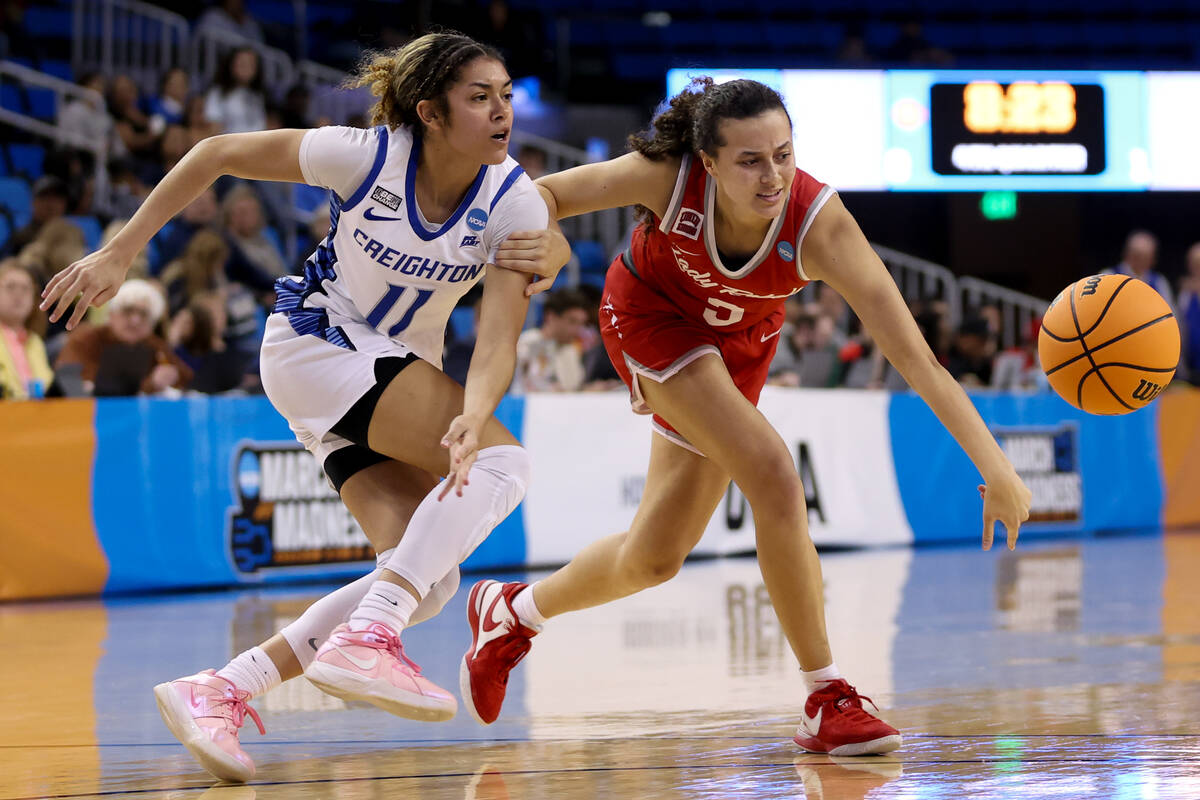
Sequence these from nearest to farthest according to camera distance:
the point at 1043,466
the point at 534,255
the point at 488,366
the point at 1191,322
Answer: the point at 488,366
the point at 534,255
the point at 1043,466
the point at 1191,322

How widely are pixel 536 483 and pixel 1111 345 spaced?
4.92 meters

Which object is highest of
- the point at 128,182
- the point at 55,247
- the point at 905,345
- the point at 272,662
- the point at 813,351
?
the point at 128,182

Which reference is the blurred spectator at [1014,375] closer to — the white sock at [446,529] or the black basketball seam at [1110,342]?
the black basketball seam at [1110,342]

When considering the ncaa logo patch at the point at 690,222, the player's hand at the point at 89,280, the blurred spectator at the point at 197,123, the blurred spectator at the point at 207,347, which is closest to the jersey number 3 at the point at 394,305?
the player's hand at the point at 89,280

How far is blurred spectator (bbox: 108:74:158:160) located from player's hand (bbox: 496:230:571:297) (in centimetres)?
853

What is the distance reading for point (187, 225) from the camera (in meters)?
9.77

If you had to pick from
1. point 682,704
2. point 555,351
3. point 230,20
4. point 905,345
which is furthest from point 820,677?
point 230,20

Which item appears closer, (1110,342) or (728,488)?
(1110,342)

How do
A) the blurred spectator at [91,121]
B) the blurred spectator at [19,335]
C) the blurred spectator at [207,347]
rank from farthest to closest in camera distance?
the blurred spectator at [91,121] → the blurred spectator at [207,347] → the blurred spectator at [19,335]

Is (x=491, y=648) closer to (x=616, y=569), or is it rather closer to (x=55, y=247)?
(x=616, y=569)

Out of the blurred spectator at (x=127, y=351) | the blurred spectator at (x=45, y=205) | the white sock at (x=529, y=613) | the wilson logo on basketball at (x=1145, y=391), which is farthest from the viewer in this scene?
the blurred spectator at (x=45, y=205)

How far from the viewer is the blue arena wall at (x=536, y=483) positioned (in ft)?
23.5

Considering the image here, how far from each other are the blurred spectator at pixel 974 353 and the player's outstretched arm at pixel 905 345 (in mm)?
8174

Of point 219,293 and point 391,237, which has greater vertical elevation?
point 219,293
